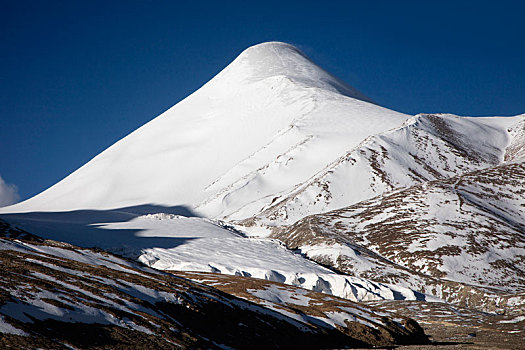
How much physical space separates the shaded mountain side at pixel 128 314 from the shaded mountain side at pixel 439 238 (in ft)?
154

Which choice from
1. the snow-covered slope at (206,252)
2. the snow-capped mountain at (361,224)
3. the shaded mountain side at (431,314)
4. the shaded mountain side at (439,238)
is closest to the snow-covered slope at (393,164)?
the snow-capped mountain at (361,224)

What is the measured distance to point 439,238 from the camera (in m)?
107

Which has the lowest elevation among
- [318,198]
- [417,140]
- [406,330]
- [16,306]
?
[406,330]

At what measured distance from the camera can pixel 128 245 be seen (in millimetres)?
97438

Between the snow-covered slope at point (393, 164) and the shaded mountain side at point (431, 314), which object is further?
the snow-covered slope at point (393, 164)

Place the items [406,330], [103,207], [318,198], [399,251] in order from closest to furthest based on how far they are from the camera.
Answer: [406,330]
[399,251]
[318,198]
[103,207]

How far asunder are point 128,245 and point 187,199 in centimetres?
9317

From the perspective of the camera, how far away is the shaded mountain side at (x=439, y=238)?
303 feet

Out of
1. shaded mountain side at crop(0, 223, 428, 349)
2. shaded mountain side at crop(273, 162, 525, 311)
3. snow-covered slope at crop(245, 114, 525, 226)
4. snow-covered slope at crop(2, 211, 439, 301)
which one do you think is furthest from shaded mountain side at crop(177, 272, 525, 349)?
snow-covered slope at crop(245, 114, 525, 226)

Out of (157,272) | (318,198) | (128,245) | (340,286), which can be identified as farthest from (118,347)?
(318,198)

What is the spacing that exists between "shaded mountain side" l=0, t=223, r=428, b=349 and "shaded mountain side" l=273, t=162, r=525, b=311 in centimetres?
4681

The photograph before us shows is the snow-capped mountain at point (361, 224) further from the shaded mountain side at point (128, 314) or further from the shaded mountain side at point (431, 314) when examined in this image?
the shaded mountain side at point (128, 314)

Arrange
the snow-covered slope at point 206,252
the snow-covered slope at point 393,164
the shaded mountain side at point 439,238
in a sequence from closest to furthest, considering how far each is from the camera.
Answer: the snow-covered slope at point 206,252, the shaded mountain side at point 439,238, the snow-covered slope at point 393,164

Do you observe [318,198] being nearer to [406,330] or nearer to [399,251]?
[399,251]
